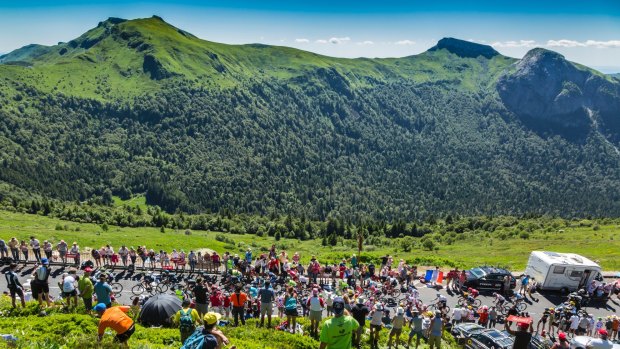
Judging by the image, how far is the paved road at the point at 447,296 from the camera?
2980 cm

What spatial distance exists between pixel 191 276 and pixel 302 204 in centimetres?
15032

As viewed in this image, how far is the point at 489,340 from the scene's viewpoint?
21.5 metres

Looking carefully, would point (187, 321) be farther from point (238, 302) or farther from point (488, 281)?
point (488, 281)

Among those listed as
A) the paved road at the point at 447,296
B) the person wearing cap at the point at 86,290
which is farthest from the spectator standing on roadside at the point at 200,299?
the paved road at the point at 447,296

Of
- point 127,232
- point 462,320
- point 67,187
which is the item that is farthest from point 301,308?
point 67,187

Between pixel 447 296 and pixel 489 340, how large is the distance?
12.6 m

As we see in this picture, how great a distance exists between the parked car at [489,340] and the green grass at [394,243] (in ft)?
73.9

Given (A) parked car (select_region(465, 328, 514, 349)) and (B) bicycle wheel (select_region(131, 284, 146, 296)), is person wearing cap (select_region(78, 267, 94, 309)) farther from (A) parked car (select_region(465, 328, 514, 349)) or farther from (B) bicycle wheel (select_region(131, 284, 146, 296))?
(A) parked car (select_region(465, 328, 514, 349))

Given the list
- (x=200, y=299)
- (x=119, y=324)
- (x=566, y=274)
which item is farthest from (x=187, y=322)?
(x=566, y=274)

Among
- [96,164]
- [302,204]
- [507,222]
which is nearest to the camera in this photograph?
[507,222]

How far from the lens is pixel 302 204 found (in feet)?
604

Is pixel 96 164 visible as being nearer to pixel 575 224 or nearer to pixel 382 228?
pixel 382 228

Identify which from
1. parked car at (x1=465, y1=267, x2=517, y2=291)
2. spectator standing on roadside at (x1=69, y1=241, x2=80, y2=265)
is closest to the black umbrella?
spectator standing on roadside at (x1=69, y1=241, x2=80, y2=265)

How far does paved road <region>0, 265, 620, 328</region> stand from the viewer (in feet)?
97.8
